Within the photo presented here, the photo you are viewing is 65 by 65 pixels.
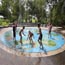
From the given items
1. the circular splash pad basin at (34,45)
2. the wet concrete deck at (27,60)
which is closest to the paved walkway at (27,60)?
the wet concrete deck at (27,60)

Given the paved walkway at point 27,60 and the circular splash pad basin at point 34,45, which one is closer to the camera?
the paved walkway at point 27,60

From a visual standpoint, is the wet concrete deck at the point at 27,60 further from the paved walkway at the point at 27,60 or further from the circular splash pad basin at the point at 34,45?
the circular splash pad basin at the point at 34,45

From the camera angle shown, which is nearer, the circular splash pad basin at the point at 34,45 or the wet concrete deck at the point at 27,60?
the wet concrete deck at the point at 27,60

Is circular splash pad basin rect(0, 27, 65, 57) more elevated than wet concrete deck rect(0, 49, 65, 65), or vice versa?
circular splash pad basin rect(0, 27, 65, 57)

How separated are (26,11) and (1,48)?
78.9 feet

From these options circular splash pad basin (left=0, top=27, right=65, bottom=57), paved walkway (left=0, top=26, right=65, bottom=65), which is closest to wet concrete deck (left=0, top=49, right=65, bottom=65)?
paved walkway (left=0, top=26, right=65, bottom=65)

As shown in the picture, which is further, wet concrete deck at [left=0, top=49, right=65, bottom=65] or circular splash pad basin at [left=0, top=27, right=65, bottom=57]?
circular splash pad basin at [left=0, top=27, right=65, bottom=57]

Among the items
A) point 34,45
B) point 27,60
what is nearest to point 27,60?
point 27,60

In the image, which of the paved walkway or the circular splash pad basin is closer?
the paved walkway

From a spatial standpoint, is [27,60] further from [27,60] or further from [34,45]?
[34,45]

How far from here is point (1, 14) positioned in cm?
4291

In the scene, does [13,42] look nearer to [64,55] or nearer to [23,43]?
[23,43]

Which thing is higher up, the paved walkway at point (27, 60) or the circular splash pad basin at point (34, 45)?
the circular splash pad basin at point (34, 45)

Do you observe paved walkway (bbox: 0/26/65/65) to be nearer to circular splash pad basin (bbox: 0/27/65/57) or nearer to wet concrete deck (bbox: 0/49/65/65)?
wet concrete deck (bbox: 0/49/65/65)
